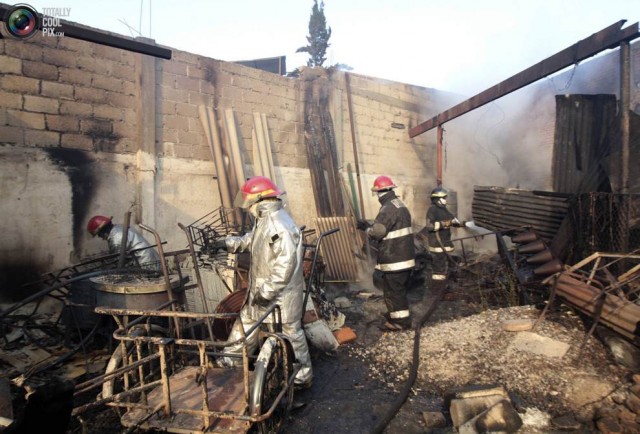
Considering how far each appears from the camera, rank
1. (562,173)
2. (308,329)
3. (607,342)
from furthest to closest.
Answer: (562,173) → (308,329) → (607,342)

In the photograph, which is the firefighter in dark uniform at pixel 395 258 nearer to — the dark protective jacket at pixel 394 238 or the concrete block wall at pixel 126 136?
the dark protective jacket at pixel 394 238

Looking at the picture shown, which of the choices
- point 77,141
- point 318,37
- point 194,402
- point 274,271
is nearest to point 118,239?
point 77,141

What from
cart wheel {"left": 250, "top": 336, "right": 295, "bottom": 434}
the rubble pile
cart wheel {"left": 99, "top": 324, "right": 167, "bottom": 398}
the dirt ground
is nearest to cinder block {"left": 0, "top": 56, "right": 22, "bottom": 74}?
cart wheel {"left": 99, "top": 324, "right": 167, "bottom": 398}

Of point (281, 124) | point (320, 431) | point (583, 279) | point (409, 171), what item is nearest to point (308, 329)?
point (320, 431)

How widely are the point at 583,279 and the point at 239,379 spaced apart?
417 centimetres

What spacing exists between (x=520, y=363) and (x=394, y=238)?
7.08 ft

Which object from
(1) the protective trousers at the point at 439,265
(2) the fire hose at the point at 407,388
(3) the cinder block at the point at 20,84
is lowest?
(2) the fire hose at the point at 407,388

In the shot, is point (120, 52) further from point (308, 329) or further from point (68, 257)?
point (308, 329)

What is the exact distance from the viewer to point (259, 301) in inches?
144

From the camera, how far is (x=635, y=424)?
2.90 m

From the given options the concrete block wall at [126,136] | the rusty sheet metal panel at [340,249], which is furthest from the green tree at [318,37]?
the rusty sheet metal panel at [340,249]

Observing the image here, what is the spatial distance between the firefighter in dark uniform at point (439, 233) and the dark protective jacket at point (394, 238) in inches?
78.6

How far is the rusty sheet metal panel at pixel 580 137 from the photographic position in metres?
7.17

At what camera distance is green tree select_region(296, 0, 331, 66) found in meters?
26.5
